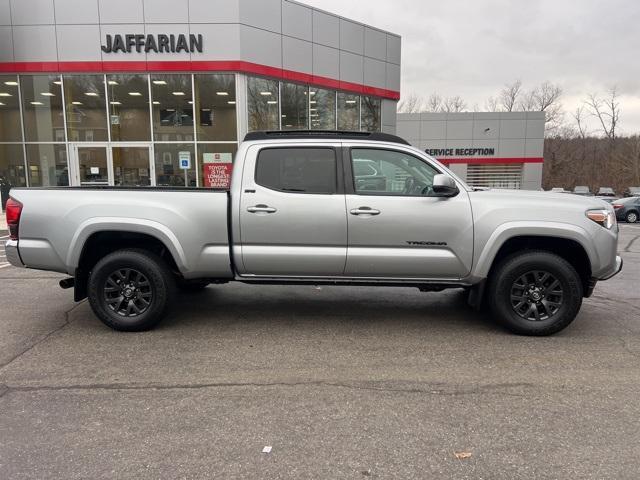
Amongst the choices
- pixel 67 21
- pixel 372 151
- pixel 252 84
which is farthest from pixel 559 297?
pixel 67 21

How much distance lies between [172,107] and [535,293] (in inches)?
601

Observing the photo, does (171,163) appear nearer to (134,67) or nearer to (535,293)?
(134,67)

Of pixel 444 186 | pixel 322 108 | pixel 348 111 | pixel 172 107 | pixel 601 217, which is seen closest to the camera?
pixel 444 186

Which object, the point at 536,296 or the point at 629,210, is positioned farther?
the point at 629,210

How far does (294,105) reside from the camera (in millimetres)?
18609

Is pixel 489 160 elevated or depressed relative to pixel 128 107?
depressed

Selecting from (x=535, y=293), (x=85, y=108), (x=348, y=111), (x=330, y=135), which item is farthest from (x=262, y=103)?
(x=535, y=293)

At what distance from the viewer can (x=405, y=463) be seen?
111 inches

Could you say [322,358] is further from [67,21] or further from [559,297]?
[67,21]

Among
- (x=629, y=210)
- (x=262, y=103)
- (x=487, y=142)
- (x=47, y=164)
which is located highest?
(x=262, y=103)

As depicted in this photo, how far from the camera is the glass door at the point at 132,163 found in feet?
57.1

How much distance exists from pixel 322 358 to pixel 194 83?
14760 millimetres

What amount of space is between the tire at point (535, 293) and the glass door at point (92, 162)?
16.1 m

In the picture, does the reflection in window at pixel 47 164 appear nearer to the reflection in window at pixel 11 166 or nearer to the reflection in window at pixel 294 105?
the reflection in window at pixel 11 166
